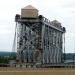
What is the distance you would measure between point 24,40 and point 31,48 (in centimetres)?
374

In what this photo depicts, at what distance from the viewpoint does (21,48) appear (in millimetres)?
123688

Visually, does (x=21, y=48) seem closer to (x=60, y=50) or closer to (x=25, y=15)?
(x=25, y=15)

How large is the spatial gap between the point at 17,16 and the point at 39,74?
7541 centimetres

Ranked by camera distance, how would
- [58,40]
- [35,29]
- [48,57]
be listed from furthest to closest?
[58,40] < [48,57] < [35,29]

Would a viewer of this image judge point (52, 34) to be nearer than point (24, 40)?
No

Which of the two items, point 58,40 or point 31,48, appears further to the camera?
point 58,40

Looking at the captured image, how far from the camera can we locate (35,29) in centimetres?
12181

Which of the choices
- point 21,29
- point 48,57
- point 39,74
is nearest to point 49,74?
point 39,74

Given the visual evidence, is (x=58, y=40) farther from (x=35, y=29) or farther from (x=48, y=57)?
(x=35, y=29)

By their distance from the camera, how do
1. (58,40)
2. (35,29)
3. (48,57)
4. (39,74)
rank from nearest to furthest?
(39,74) < (35,29) < (48,57) < (58,40)

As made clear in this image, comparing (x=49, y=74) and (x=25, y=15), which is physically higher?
(x=25, y=15)

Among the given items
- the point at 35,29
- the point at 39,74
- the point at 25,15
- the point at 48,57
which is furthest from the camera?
the point at 48,57

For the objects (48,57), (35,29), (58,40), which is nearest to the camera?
(35,29)

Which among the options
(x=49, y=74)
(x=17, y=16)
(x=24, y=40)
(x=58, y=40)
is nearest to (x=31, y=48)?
(x=24, y=40)
